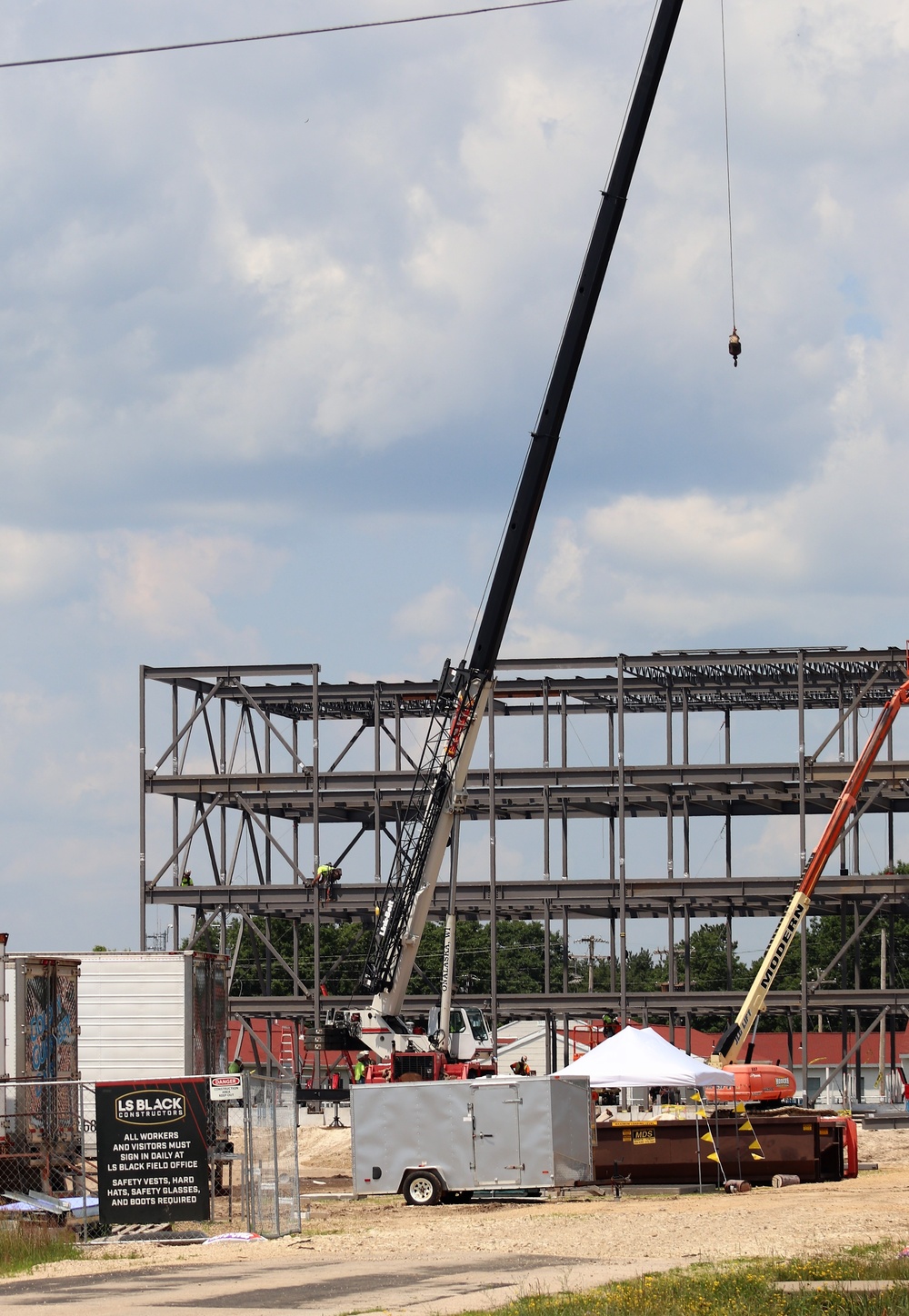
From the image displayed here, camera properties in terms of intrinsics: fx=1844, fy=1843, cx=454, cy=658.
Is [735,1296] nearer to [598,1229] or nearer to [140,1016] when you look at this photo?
[598,1229]

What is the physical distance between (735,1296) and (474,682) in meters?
24.1

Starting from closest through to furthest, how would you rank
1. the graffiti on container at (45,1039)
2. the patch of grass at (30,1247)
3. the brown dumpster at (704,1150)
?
the patch of grass at (30,1247) < the graffiti on container at (45,1039) < the brown dumpster at (704,1150)

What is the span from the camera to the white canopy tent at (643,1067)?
29.4 metres

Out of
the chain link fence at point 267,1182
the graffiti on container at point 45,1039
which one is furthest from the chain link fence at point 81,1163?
the graffiti on container at point 45,1039

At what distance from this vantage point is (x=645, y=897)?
2085 inches

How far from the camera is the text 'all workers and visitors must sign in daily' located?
2131 centimetres

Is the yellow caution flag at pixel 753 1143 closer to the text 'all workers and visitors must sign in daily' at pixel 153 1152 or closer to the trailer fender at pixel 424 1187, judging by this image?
the trailer fender at pixel 424 1187

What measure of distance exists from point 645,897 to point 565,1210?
2767 centimetres

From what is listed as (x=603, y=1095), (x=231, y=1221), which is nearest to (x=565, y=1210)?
(x=231, y=1221)

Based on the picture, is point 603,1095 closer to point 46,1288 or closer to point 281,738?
point 281,738

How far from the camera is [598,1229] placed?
22125 mm

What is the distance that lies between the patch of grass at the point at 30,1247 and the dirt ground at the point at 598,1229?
38 centimetres

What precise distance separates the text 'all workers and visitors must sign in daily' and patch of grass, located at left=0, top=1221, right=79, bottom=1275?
2.48 ft

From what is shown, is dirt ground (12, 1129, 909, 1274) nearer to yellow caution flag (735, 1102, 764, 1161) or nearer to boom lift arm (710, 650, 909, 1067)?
yellow caution flag (735, 1102, 764, 1161)
